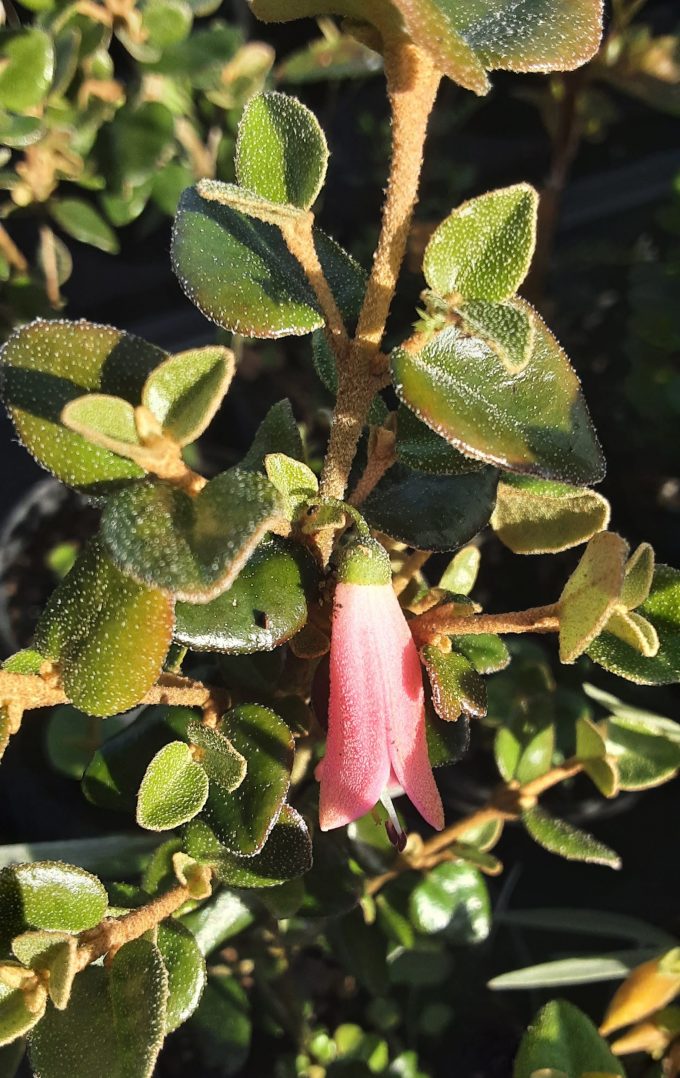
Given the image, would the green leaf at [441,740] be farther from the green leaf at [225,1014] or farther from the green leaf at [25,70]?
the green leaf at [25,70]

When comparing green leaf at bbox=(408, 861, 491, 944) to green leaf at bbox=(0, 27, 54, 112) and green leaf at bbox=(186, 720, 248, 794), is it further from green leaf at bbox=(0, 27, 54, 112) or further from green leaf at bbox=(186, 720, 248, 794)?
green leaf at bbox=(0, 27, 54, 112)

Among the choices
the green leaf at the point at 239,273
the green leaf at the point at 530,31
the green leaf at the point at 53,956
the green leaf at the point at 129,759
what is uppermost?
the green leaf at the point at 530,31

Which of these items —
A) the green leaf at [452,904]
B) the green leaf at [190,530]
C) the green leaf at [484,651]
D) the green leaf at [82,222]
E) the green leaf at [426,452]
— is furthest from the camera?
the green leaf at [82,222]

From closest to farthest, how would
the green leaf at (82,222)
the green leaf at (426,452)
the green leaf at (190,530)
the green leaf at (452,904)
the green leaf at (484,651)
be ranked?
the green leaf at (190,530), the green leaf at (426,452), the green leaf at (484,651), the green leaf at (452,904), the green leaf at (82,222)

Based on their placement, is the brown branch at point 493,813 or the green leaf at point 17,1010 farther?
the brown branch at point 493,813

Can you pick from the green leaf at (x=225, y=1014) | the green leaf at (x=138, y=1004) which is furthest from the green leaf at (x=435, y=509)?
the green leaf at (x=225, y=1014)

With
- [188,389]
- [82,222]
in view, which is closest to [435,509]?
[188,389]

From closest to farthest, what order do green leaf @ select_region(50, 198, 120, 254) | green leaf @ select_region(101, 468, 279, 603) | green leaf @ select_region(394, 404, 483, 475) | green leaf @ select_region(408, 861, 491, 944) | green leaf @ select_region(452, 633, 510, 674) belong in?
green leaf @ select_region(101, 468, 279, 603)
green leaf @ select_region(394, 404, 483, 475)
green leaf @ select_region(452, 633, 510, 674)
green leaf @ select_region(408, 861, 491, 944)
green leaf @ select_region(50, 198, 120, 254)

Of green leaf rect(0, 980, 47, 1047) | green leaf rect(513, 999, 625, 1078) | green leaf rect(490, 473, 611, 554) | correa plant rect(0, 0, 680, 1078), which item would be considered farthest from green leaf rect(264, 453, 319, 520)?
green leaf rect(513, 999, 625, 1078)
